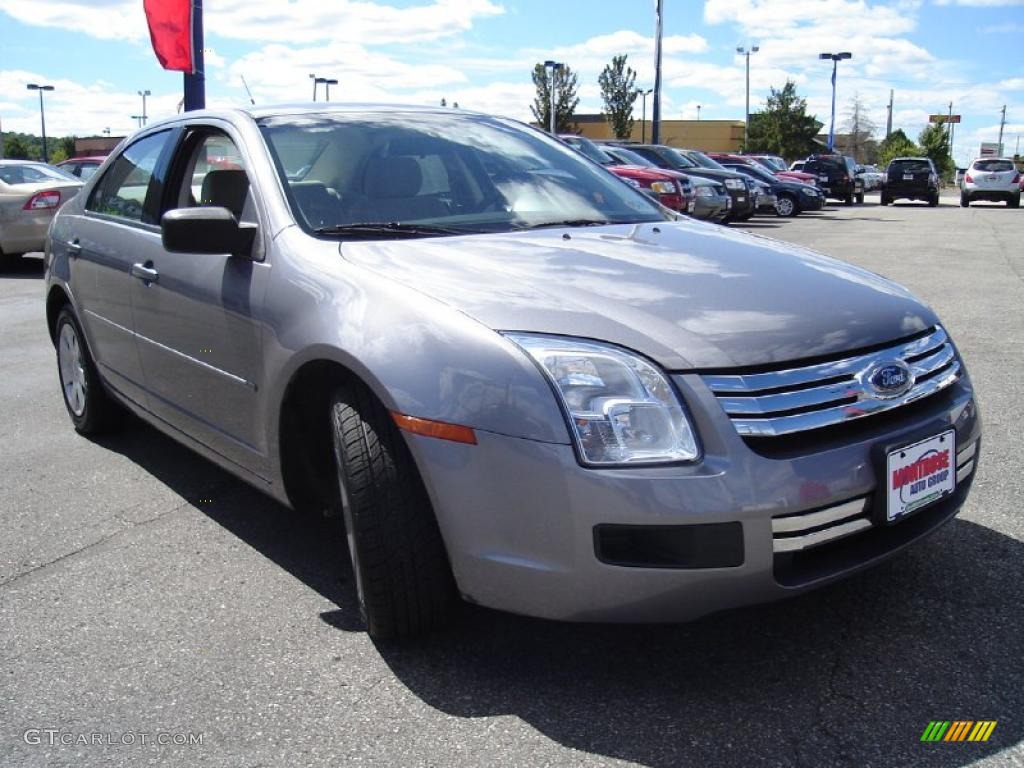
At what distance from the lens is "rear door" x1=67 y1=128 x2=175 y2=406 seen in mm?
4059

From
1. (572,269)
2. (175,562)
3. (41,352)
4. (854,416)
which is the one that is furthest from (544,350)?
(41,352)

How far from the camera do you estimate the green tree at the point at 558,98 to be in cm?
6862

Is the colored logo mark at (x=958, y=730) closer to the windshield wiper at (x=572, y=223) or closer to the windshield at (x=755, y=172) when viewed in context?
the windshield wiper at (x=572, y=223)

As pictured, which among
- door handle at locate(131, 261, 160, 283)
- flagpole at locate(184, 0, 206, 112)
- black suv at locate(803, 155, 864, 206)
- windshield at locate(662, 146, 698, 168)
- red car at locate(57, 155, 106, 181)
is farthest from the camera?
black suv at locate(803, 155, 864, 206)

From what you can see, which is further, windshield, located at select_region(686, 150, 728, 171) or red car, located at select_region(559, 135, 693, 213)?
windshield, located at select_region(686, 150, 728, 171)

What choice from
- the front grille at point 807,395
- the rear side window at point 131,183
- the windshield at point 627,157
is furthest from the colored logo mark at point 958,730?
the windshield at point 627,157

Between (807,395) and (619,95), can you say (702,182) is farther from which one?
(619,95)

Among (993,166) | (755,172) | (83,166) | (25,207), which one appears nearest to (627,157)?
(755,172)

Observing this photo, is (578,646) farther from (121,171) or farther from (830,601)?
(121,171)

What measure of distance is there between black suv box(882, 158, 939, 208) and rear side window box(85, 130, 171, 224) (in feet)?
106

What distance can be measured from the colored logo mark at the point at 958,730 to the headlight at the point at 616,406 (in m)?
0.84

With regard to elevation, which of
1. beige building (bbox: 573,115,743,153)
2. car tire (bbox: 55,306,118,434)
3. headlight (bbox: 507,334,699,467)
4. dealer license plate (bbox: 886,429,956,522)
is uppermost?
beige building (bbox: 573,115,743,153)

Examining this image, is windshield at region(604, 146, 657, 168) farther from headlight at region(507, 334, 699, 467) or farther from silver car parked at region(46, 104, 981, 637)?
headlight at region(507, 334, 699, 467)

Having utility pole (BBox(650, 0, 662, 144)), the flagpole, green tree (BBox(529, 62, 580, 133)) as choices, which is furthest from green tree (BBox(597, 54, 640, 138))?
the flagpole
